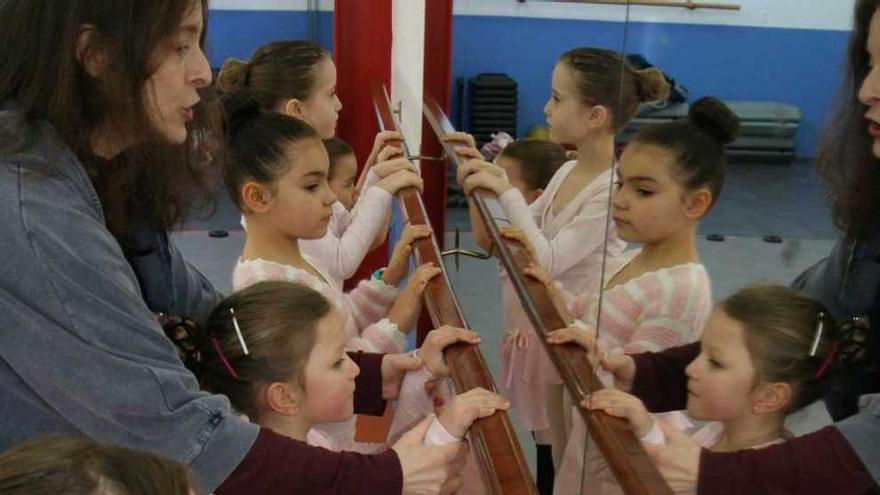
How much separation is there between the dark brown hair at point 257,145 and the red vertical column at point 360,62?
1.37 meters

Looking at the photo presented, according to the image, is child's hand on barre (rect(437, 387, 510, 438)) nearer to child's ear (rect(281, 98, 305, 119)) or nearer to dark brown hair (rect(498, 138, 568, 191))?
dark brown hair (rect(498, 138, 568, 191))

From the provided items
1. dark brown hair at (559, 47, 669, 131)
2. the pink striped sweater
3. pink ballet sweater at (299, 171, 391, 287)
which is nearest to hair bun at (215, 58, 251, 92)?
pink ballet sweater at (299, 171, 391, 287)

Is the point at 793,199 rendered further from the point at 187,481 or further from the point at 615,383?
the point at 187,481

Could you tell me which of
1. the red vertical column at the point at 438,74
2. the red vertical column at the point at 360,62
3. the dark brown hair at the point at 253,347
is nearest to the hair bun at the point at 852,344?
the dark brown hair at the point at 253,347

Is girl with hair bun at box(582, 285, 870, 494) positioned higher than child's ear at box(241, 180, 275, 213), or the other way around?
girl with hair bun at box(582, 285, 870, 494)

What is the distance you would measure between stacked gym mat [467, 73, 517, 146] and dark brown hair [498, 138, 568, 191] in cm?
4

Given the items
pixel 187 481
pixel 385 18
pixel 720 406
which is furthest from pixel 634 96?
pixel 385 18

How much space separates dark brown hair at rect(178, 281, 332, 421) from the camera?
47.5 inches

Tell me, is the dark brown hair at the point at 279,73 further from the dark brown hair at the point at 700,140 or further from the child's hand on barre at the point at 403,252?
the dark brown hair at the point at 700,140

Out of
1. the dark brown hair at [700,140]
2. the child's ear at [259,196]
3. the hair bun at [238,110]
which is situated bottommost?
the child's ear at [259,196]

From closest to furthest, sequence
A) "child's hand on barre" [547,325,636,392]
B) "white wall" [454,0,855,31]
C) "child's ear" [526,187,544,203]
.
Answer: "white wall" [454,0,855,31]
"child's hand on barre" [547,325,636,392]
"child's ear" [526,187,544,203]

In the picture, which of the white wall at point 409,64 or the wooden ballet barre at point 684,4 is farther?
the white wall at point 409,64

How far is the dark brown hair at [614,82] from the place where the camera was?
0.77 metres

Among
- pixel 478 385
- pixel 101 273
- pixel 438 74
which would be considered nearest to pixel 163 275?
pixel 101 273
